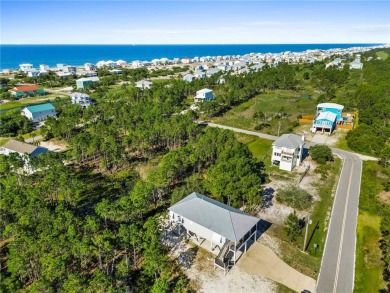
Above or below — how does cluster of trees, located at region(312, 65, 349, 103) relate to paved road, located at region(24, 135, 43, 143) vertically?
above

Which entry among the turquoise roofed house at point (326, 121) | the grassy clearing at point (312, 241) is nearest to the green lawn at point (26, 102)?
the turquoise roofed house at point (326, 121)

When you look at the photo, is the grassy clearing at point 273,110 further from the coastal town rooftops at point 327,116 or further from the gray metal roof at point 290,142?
the gray metal roof at point 290,142

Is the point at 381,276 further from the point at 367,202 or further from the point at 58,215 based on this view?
the point at 58,215

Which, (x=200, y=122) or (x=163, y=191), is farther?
(x=200, y=122)

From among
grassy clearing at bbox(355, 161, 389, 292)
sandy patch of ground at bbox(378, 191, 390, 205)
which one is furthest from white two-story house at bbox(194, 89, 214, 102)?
sandy patch of ground at bbox(378, 191, 390, 205)

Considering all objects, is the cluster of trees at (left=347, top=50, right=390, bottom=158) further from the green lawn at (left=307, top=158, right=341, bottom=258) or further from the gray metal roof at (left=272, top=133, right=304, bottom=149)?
the gray metal roof at (left=272, top=133, right=304, bottom=149)

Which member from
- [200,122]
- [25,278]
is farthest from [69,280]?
[200,122]
